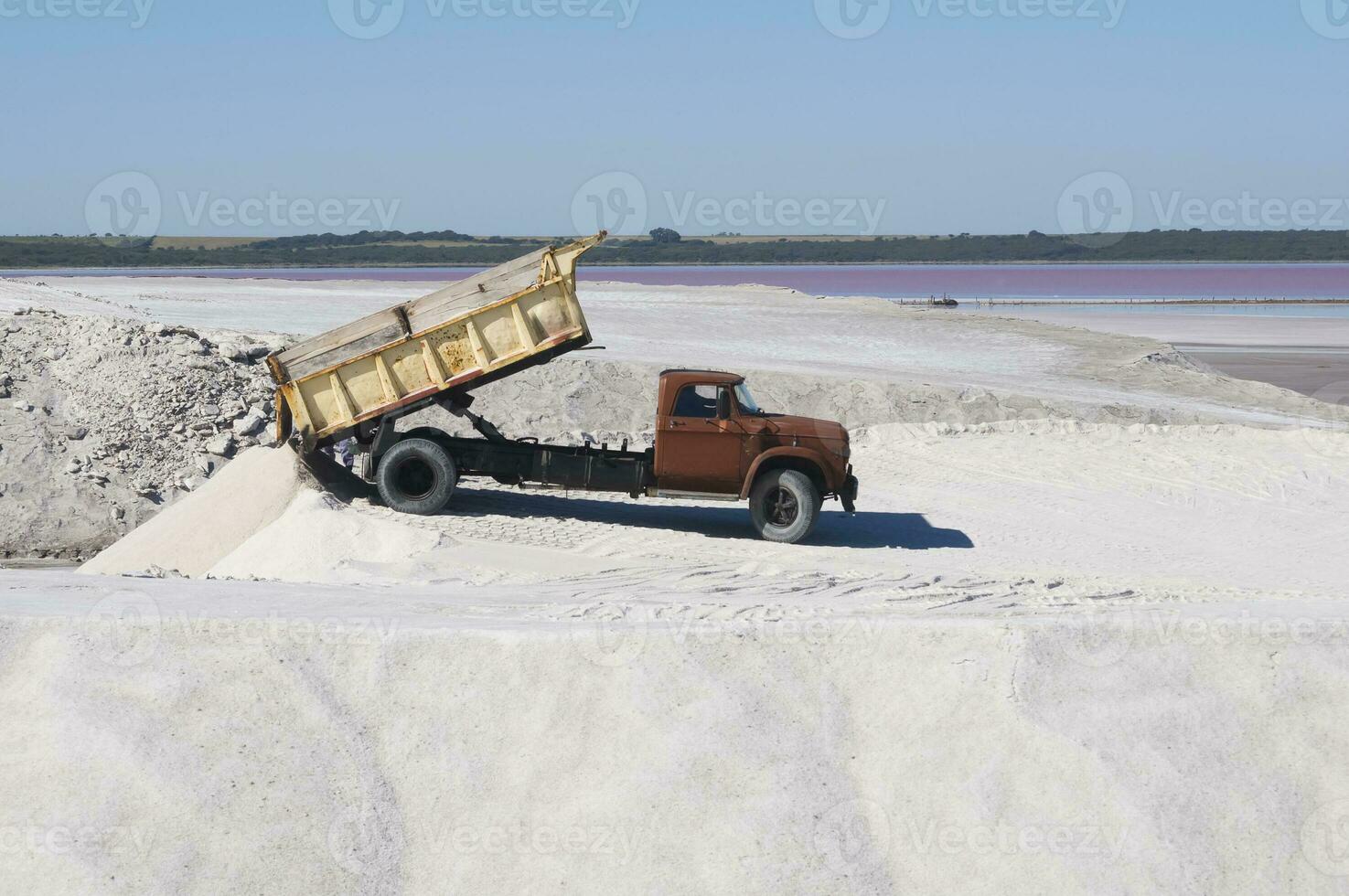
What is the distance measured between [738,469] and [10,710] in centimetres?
806

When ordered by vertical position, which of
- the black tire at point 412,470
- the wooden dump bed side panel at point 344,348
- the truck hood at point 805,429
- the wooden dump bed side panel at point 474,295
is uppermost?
the wooden dump bed side panel at point 474,295

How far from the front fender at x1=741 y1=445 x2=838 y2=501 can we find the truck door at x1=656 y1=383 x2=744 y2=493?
0.46ft

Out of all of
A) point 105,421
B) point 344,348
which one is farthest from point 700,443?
point 105,421

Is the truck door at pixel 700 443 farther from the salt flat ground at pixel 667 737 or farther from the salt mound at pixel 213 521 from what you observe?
the salt mound at pixel 213 521

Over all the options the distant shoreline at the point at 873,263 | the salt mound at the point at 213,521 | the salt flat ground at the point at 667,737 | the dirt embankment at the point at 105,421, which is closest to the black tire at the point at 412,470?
the salt mound at the point at 213,521

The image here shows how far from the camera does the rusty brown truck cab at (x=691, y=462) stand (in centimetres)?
1387

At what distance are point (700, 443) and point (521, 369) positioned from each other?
6.96ft

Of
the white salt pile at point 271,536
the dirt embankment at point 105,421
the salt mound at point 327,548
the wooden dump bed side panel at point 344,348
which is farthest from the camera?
the dirt embankment at point 105,421

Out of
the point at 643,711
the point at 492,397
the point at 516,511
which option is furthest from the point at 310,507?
the point at 492,397

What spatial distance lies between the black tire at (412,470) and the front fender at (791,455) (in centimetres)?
329

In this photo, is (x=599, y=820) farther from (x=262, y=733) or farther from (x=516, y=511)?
(x=516, y=511)

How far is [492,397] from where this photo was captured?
22.0m

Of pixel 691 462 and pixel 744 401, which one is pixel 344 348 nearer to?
pixel 691 462

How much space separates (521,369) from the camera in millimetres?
14055
